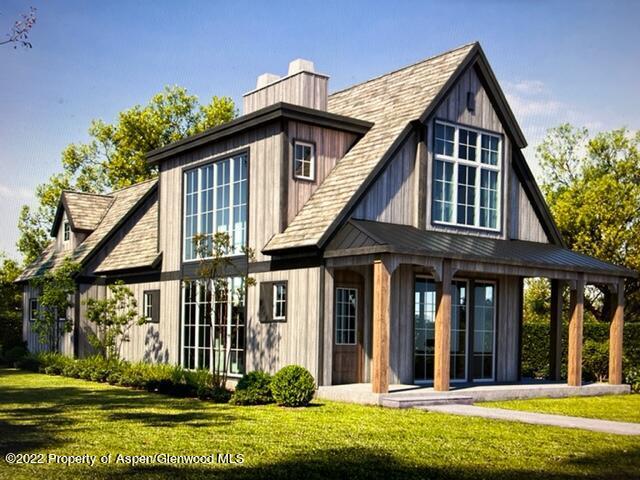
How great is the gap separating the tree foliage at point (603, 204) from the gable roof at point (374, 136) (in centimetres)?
1684

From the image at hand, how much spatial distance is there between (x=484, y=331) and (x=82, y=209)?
714 inches

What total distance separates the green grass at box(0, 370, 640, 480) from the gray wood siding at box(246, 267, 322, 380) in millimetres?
2360

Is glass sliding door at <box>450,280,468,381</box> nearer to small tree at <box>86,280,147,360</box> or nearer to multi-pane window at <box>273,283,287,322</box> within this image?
multi-pane window at <box>273,283,287,322</box>

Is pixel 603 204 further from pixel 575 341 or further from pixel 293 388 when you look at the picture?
pixel 293 388

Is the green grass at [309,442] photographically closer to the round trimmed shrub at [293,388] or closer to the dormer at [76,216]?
the round trimmed shrub at [293,388]

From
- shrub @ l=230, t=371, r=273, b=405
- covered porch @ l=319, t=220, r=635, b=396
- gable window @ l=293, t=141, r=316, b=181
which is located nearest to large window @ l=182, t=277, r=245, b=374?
shrub @ l=230, t=371, r=273, b=405

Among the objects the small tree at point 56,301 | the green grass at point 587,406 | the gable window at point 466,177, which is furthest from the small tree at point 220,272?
the small tree at point 56,301

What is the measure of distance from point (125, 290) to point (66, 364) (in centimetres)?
307

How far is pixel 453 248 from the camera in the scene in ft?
62.1

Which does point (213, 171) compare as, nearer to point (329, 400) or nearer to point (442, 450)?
point (329, 400)

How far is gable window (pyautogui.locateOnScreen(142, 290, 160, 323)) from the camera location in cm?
2598

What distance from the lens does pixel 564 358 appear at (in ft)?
84.2

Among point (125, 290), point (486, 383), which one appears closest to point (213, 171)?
point (125, 290)

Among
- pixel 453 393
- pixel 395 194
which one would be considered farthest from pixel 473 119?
pixel 453 393
